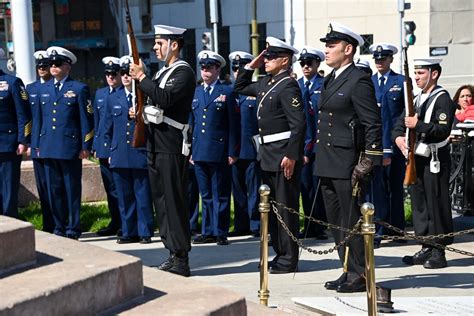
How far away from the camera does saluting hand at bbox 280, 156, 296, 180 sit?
845 centimetres


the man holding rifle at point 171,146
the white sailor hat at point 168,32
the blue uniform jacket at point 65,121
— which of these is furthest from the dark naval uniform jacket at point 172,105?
the blue uniform jacket at point 65,121

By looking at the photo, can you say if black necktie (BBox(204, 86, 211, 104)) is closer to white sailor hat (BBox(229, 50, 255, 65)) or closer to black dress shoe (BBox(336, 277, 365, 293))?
white sailor hat (BBox(229, 50, 255, 65))

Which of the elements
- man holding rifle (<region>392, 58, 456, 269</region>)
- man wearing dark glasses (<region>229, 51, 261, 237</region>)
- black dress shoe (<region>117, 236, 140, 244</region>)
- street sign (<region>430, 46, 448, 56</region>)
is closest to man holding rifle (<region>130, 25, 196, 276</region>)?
man holding rifle (<region>392, 58, 456, 269</region>)

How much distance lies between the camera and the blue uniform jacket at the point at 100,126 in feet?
35.6

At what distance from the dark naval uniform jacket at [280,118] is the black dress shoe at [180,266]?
107cm

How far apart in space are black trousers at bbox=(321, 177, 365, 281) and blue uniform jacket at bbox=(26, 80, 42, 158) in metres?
3.87

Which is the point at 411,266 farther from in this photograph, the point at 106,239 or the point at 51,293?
the point at 51,293

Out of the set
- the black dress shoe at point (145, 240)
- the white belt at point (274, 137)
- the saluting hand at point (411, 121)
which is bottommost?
the black dress shoe at point (145, 240)

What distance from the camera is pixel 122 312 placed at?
18.4 ft

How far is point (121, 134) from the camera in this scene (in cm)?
1060

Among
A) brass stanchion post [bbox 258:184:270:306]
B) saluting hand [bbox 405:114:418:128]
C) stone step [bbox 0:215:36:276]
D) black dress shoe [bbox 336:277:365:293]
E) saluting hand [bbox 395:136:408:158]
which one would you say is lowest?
black dress shoe [bbox 336:277:365:293]

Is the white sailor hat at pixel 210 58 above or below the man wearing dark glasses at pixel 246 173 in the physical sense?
above

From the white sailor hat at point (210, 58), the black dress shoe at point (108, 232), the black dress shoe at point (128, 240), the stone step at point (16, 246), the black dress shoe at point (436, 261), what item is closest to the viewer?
the stone step at point (16, 246)

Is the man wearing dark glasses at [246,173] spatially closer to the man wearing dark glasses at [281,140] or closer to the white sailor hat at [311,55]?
the white sailor hat at [311,55]
